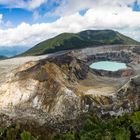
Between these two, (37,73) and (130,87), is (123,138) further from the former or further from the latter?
(37,73)

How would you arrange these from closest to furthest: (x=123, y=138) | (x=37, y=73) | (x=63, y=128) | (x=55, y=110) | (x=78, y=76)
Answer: (x=123, y=138) < (x=63, y=128) < (x=55, y=110) < (x=37, y=73) < (x=78, y=76)

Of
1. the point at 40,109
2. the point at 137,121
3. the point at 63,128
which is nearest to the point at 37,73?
Result: the point at 40,109

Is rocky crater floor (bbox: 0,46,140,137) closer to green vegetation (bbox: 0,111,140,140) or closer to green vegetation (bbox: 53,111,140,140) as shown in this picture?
green vegetation (bbox: 0,111,140,140)

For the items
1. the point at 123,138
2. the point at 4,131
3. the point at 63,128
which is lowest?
the point at 63,128

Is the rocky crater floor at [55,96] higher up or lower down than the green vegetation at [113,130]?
lower down

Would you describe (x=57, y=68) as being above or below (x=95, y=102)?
above

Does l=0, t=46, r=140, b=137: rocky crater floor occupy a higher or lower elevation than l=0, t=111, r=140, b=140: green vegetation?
lower

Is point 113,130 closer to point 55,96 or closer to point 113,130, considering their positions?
point 113,130

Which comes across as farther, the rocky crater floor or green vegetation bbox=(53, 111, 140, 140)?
the rocky crater floor

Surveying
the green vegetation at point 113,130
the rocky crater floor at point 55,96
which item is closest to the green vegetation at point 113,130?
the green vegetation at point 113,130

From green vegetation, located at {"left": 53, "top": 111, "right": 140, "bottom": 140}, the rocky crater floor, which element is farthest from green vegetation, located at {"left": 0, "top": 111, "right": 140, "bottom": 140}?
the rocky crater floor

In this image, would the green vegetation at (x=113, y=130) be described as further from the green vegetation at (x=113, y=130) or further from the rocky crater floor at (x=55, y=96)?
the rocky crater floor at (x=55, y=96)
